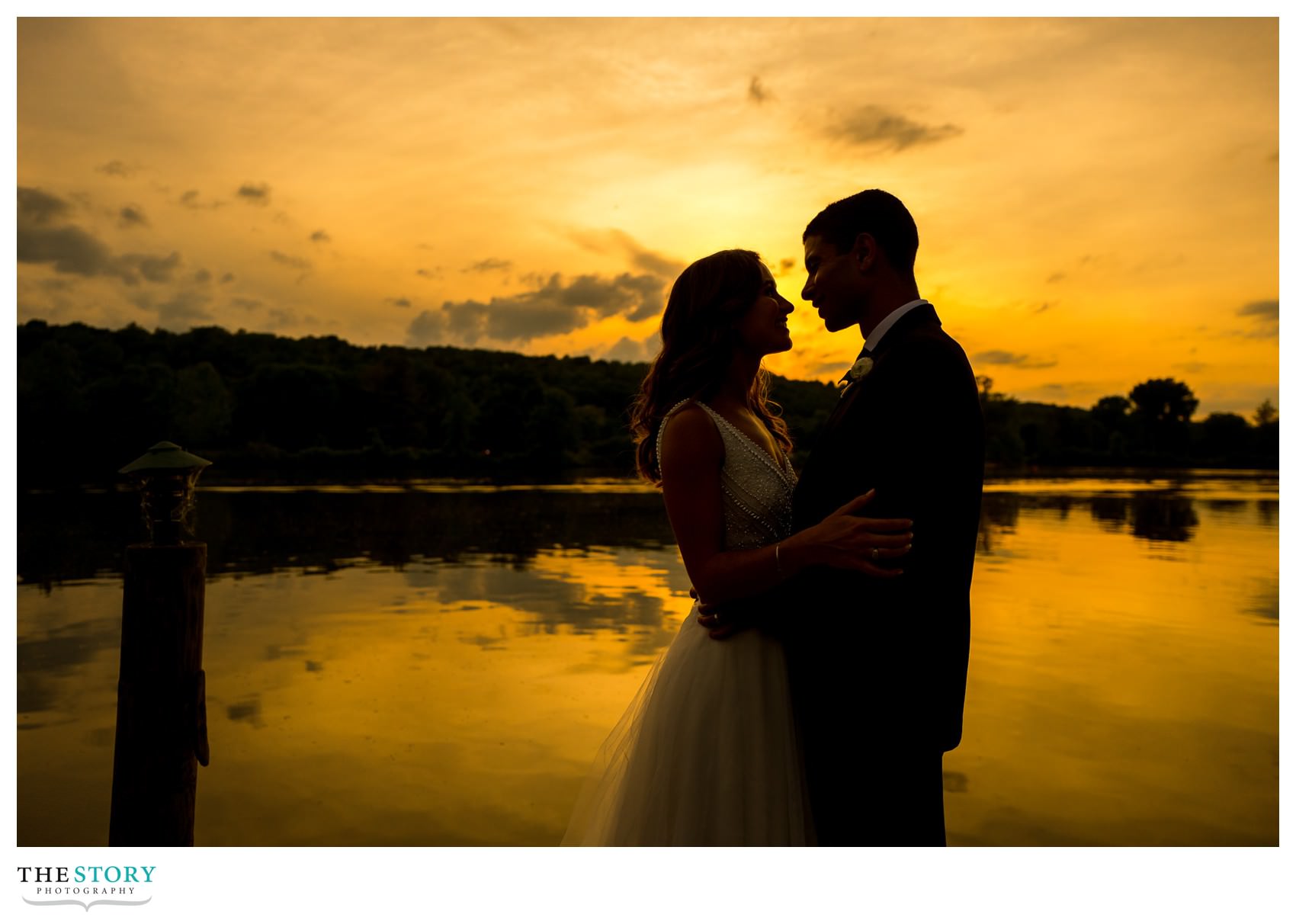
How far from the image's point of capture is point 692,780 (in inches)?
136

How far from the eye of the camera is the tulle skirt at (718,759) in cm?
344

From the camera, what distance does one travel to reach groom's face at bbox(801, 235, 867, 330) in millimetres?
3365

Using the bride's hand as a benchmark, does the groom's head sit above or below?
above

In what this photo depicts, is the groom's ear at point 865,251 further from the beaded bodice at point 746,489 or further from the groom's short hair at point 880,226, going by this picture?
the beaded bodice at point 746,489

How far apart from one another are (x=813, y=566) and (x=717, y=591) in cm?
31

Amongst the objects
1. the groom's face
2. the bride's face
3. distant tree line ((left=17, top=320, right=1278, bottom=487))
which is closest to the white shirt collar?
the groom's face

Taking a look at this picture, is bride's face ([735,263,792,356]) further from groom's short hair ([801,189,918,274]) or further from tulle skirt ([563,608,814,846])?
tulle skirt ([563,608,814,846])

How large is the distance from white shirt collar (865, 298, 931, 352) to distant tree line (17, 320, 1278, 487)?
42.9 meters

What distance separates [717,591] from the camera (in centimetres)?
328

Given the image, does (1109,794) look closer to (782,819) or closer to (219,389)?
(782,819)

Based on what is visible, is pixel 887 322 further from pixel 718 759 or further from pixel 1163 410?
pixel 1163 410
